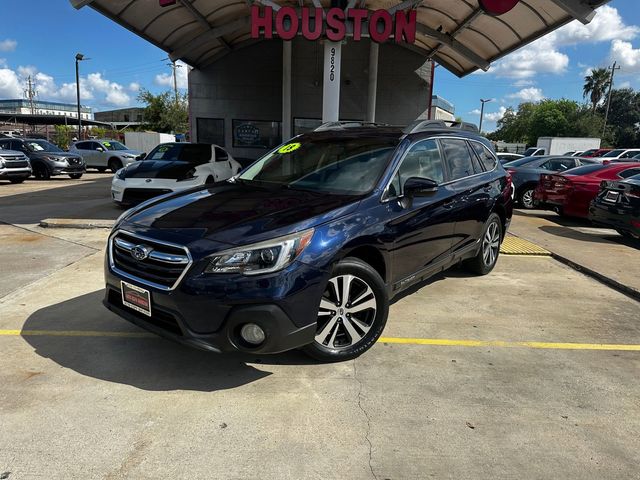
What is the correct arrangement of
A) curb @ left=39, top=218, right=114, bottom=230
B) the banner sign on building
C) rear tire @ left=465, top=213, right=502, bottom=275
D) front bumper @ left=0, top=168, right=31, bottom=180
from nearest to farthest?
1. rear tire @ left=465, top=213, right=502, bottom=275
2. curb @ left=39, top=218, right=114, bottom=230
3. the banner sign on building
4. front bumper @ left=0, top=168, right=31, bottom=180

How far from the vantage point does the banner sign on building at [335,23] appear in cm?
1118

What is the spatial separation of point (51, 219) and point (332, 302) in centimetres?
785

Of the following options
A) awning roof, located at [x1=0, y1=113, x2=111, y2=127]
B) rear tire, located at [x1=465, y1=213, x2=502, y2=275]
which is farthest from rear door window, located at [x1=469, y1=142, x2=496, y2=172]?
awning roof, located at [x1=0, y1=113, x2=111, y2=127]

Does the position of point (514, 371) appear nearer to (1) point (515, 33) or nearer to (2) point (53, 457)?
(2) point (53, 457)

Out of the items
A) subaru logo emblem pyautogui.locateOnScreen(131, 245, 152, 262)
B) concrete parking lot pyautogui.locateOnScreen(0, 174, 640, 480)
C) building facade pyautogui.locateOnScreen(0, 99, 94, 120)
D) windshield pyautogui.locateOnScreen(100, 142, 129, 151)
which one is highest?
building facade pyautogui.locateOnScreen(0, 99, 94, 120)

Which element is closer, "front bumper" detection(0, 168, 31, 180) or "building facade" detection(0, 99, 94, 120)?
"front bumper" detection(0, 168, 31, 180)

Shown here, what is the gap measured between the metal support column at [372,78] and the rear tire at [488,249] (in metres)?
12.4

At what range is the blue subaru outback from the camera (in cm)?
296

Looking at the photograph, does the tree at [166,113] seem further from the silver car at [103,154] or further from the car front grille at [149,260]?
the car front grille at [149,260]

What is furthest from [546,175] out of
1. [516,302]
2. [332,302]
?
[332,302]

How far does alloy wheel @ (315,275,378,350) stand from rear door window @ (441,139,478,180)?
80.3 inches

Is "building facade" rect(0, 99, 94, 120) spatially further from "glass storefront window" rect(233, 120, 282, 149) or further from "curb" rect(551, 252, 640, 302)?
"curb" rect(551, 252, 640, 302)

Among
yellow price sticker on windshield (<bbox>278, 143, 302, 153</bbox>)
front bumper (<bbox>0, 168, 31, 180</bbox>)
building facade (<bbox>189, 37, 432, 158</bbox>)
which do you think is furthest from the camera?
building facade (<bbox>189, 37, 432, 158</bbox>)

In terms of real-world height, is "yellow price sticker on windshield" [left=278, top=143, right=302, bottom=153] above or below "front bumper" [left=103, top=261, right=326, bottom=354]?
above
